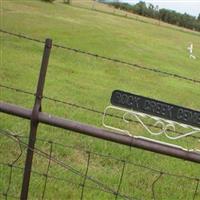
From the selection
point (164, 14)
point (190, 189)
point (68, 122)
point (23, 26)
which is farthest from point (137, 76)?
point (164, 14)

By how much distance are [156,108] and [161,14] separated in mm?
48881

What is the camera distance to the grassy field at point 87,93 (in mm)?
5172

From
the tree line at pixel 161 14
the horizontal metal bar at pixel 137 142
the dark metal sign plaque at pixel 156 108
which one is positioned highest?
the dark metal sign plaque at pixel 156 108

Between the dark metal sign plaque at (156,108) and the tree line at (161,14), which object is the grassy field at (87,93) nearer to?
the dark metal sign plaque at (156,108)

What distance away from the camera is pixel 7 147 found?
5594 mm

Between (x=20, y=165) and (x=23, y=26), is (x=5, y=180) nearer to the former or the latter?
(x=20, y=165)

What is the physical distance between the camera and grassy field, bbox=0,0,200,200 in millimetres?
5172

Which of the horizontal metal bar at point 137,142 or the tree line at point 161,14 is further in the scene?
the tree line at point 161,14

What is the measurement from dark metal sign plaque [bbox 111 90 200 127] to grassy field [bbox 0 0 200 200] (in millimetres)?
1847

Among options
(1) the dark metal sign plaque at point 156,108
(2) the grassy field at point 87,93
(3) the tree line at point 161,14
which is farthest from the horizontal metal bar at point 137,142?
(3) the tree line at point 161,14

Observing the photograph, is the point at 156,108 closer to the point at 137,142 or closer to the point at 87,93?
the point at 137,142

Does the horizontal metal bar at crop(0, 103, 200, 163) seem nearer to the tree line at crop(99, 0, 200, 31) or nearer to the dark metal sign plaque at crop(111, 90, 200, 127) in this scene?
the dark metal sign plaque at crop(111, 90, 200, 127)

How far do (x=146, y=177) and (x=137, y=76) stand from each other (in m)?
7.48

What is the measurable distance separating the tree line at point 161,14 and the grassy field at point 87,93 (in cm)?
2843
